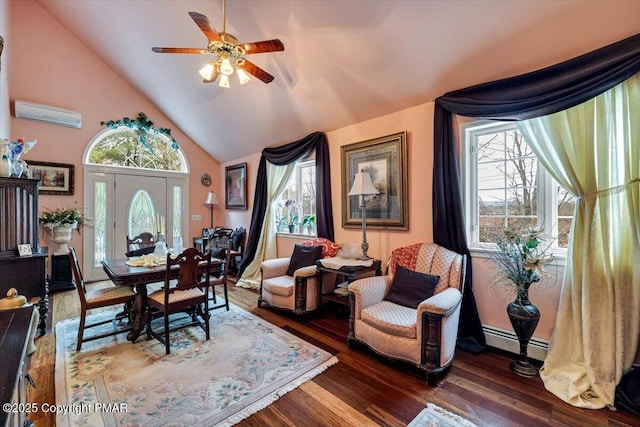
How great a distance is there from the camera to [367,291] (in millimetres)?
2578

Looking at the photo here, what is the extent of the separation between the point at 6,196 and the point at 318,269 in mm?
3284

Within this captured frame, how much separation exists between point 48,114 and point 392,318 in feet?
18.9

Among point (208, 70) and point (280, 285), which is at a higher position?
point (208, 70)

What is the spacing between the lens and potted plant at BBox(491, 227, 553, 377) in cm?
217

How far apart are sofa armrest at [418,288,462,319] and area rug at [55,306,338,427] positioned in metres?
0.92

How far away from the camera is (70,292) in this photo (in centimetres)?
432

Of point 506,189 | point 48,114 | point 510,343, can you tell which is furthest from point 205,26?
point 48,114

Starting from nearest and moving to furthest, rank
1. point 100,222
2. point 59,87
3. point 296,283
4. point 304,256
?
point 296,283
point 304,256
point 59,87
point 100,222

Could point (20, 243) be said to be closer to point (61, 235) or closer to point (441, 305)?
point (61, 235)

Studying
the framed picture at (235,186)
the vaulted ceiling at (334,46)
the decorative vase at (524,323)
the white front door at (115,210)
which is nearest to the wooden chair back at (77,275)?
the vaulted ceiling at (334,46)

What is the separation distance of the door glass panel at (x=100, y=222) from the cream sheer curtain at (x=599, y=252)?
6337mm

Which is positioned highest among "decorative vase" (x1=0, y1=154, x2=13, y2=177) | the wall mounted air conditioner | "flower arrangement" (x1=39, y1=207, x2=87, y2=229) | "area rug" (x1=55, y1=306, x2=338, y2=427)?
the wall mounted air conditioner

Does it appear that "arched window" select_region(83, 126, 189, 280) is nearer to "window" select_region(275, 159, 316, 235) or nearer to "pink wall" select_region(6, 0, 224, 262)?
"pink wall" select_region(6, 0, 224, 262)

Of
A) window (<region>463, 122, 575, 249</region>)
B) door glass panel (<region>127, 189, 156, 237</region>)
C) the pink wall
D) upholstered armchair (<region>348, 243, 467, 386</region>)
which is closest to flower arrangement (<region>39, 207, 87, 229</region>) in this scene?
the pink wall
